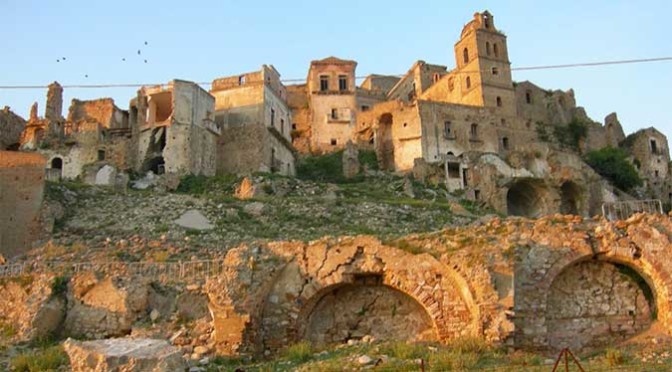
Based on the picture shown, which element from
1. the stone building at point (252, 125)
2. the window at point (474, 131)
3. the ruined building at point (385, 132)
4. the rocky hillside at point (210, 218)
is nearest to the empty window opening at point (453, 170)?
the ruined building at point (385, 132)

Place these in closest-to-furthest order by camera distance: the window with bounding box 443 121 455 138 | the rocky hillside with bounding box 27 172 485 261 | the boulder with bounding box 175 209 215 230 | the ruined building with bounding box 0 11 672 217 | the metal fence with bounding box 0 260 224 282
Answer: the metal fence with bounding box 0 260 224 282 < the rocky hillside with bounding box 27 172 485 261 < the boulder with bounding box 175 209 215 230 < the ruined building with bounding box 0 11 672 217 < the window with bounding box 443 121 455 138

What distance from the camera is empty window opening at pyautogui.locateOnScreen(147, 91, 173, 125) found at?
3931 centimetres

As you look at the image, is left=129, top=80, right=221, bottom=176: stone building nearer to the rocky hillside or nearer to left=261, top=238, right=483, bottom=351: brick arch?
the rocky hillside

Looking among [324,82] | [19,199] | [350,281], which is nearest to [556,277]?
[350,281]

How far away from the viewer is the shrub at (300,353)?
12.7 metres

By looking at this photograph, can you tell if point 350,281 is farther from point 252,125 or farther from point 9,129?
point 9,129

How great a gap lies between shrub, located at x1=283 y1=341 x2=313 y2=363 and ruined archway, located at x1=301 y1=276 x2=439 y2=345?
1280mm

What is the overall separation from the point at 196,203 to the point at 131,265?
11.4 meters

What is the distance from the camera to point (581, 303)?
1423 centimetres

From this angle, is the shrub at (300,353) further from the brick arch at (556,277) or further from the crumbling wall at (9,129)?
the crumbling wall at (9,129)

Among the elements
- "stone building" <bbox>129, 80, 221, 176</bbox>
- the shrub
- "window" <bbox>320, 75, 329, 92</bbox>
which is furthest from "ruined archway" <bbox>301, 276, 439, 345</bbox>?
"window" <bbox>320, 75, 329, 92</bbox>

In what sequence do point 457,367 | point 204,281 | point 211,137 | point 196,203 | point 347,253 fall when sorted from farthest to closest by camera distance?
point 211,137 → point 196,203 → point 204,281 → point 347,253 → point 457,367

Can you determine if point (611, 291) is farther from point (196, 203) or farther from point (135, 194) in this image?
point (135, 194)

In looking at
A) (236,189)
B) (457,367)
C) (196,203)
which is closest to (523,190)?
(236,189)
